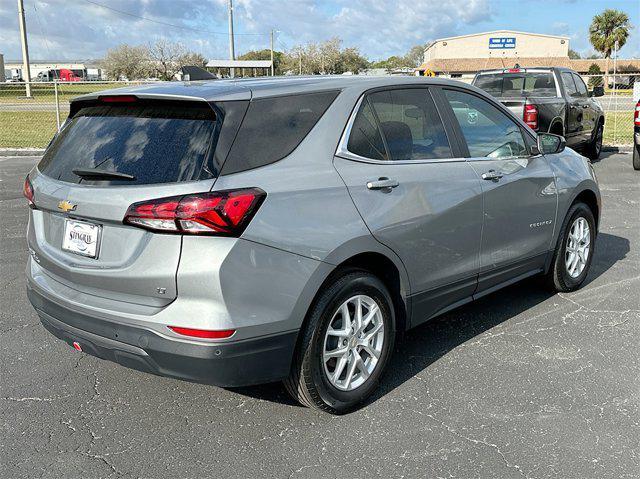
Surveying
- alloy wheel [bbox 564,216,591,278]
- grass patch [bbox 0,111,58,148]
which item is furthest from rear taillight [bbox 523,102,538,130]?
grass patch [bbox 0,111,58,148]

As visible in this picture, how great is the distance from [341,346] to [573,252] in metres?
2.82

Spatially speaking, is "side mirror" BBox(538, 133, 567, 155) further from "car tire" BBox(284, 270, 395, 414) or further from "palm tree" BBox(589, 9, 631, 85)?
"palm tree" BBox(589, 9, 631, 85)

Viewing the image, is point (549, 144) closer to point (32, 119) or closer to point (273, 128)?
point (273, 128)

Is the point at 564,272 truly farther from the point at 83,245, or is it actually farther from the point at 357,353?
the point at 83,245

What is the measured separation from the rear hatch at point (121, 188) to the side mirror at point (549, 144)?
2.85 m

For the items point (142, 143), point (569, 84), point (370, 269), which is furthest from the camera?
point (569, 84)

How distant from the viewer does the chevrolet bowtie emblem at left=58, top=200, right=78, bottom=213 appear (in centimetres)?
305

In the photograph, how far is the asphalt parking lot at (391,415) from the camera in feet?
9.68

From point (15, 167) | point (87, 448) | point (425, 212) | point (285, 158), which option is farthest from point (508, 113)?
point (15, 167)

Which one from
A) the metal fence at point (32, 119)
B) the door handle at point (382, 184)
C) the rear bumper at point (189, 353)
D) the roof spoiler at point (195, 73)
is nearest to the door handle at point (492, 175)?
the door handle at point (382, 184)

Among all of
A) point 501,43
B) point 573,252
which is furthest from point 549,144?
point 501,43

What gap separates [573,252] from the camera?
5277mm

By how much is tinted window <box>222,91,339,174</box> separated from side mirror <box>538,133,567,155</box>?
2.15m

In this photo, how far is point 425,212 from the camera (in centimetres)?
364
